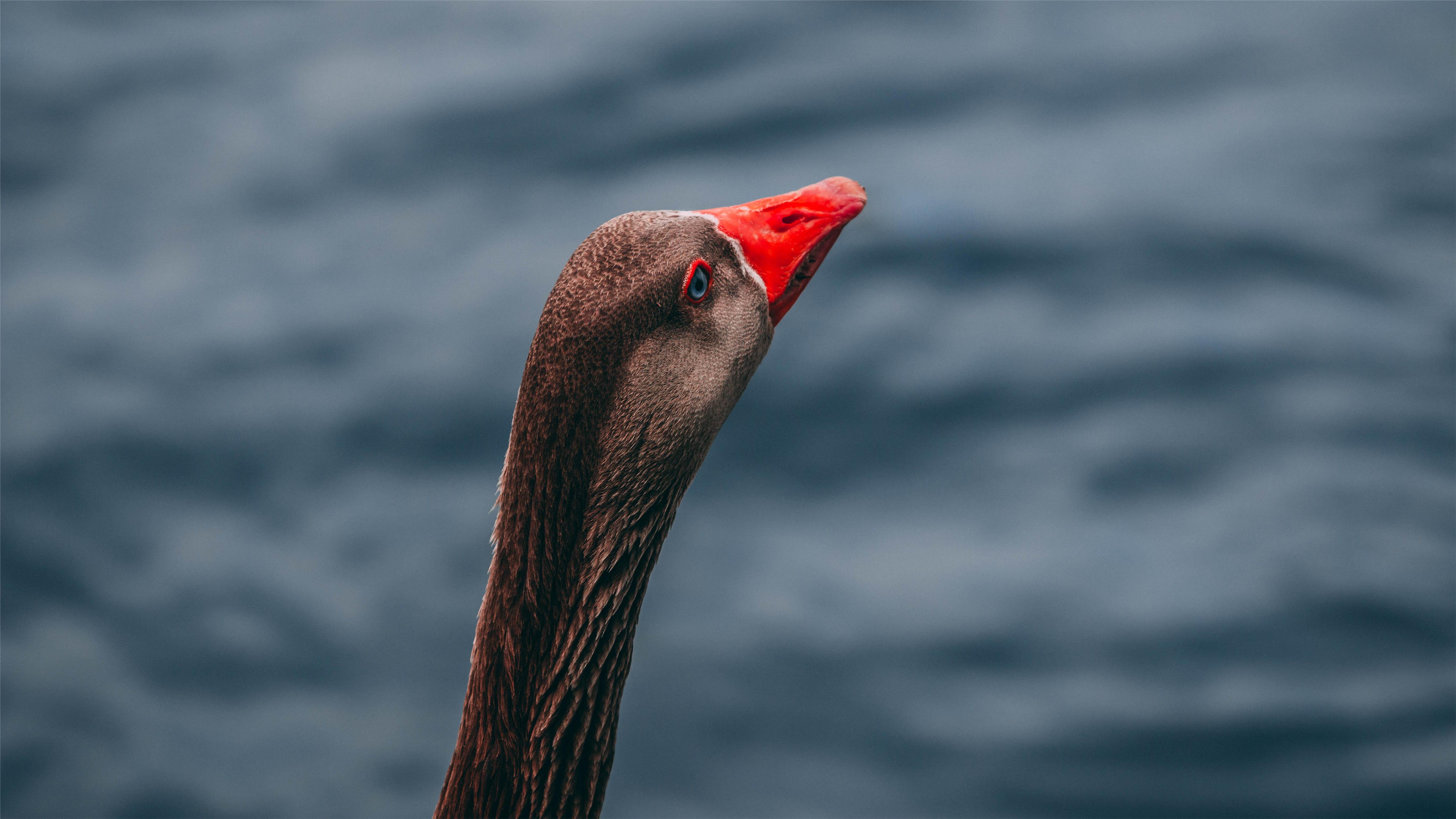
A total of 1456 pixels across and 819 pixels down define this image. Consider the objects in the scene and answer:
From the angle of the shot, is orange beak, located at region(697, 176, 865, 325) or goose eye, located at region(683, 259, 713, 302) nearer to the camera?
goose eye, located at region(683, 259, 713, 302)

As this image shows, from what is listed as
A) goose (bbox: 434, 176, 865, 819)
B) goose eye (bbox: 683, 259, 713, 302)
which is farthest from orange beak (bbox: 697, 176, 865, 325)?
goose eye (bbox: 683, 259, 713, 302)

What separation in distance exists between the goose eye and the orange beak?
132 mm

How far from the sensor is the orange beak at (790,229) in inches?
112

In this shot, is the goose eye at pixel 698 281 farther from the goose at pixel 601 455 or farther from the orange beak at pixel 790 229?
the orange beak at pixel 790 229

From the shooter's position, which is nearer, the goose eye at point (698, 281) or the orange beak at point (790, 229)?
the goose eye at point (698, 281)

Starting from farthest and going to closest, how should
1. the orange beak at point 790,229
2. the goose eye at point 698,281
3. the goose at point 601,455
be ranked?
the orange beak at point 790,229 → the goose eye at point 698,281 → the goose at point 601,455

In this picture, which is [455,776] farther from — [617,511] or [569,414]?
[569,414]

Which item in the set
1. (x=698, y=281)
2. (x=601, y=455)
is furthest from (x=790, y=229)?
Answer: (x=601, y=455)

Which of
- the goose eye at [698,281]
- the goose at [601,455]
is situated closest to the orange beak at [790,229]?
the goose at [601,455]

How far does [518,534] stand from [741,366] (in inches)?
30.4

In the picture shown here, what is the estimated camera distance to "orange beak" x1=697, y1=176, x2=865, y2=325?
2857 mm

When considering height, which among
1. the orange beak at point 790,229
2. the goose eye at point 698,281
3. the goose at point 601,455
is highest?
the orange beak at point 790,229

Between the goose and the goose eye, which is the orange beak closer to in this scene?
the goose

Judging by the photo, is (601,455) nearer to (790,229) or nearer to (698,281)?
(698,281)
